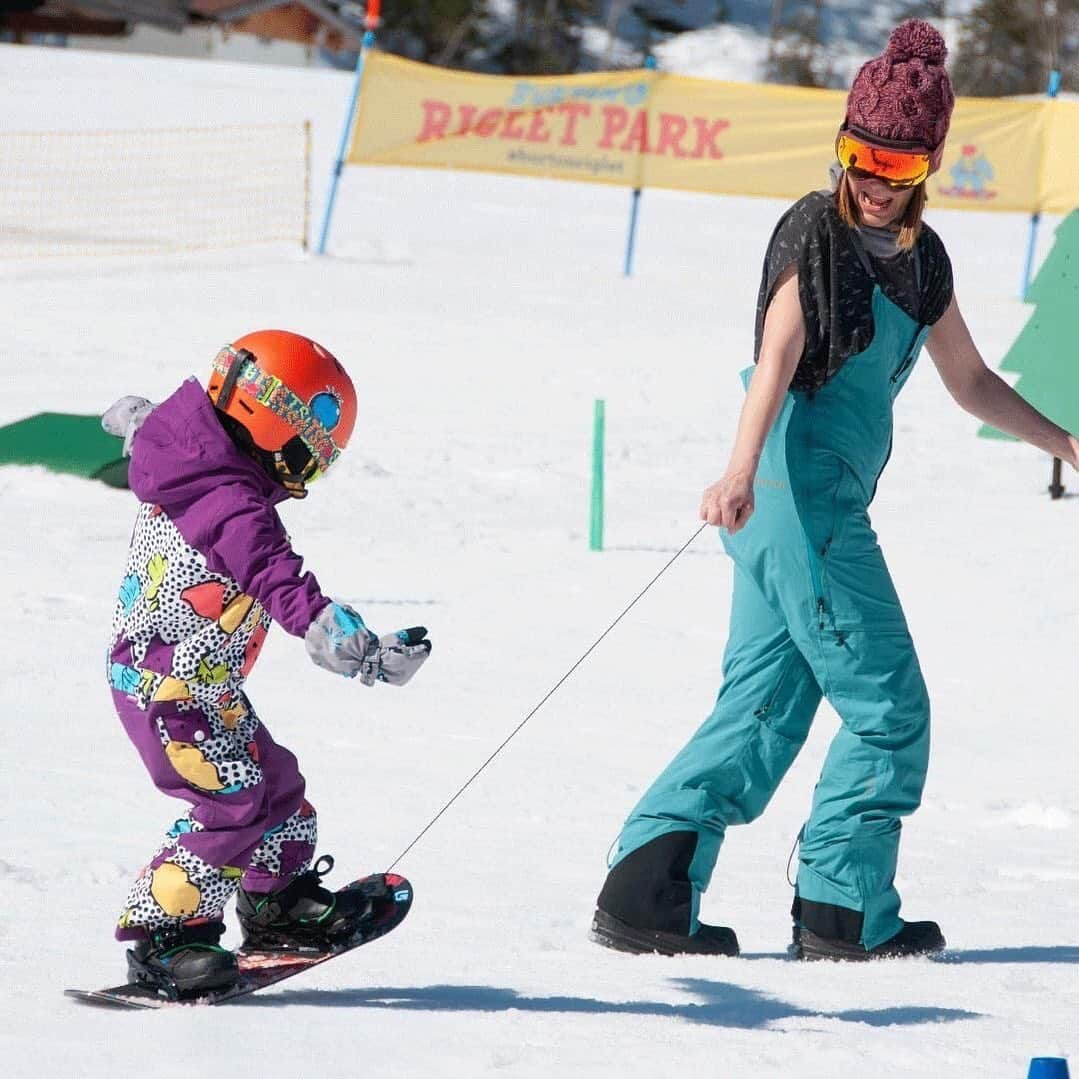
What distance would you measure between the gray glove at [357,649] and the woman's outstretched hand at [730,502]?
729mm

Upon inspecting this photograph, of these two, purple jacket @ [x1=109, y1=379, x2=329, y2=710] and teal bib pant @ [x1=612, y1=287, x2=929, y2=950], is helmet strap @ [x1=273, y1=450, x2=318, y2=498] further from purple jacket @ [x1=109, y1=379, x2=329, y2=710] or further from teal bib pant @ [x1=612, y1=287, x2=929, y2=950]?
teal bib pant @ [x1=612, y1=287, x2=929, y2=950]

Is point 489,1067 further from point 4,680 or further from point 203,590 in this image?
point 4,680

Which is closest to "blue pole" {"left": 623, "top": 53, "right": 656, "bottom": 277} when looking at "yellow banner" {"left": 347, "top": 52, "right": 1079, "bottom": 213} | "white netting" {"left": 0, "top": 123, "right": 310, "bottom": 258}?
"yellow banner" {"left": 347, "top": 52, "right": 1079, "bottom": 213}

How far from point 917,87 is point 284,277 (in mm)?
13013

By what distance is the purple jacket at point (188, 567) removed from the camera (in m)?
3.33

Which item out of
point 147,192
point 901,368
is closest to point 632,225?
point 147,192

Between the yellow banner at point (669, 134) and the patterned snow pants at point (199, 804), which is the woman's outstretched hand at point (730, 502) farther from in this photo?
the yellow banner at point (669, 134)

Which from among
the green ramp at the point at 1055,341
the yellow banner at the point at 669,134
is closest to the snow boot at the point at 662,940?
the green ramp at the point at 1055,341

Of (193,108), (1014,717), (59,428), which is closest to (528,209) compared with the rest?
(193,108)

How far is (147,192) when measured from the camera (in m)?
20.5

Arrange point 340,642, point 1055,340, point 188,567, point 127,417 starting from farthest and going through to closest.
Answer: point 1055,340 < point 127,417 < point 188,567 < point 340,642

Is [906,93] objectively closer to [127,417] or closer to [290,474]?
[290,474]

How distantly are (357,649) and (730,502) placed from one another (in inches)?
34.6

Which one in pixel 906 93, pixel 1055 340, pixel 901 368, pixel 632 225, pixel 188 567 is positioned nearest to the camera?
pixel 188 567
